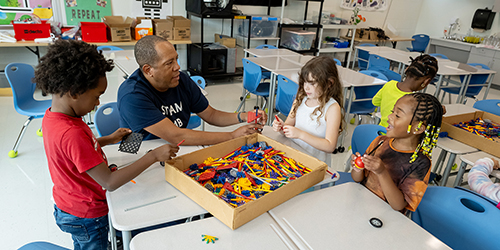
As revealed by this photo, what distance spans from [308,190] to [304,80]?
695 millimetres

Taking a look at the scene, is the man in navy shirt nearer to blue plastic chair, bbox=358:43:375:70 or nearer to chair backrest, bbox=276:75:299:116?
chair backrest, bbox=276:75:299:116

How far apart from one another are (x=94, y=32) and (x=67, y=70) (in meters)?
3.86

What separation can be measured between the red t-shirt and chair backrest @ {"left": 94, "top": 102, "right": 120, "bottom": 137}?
0.76 metres

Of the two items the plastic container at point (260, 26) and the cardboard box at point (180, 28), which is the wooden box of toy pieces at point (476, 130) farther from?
the cardboard box at point (180, 28)

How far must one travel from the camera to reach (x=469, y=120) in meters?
2.47

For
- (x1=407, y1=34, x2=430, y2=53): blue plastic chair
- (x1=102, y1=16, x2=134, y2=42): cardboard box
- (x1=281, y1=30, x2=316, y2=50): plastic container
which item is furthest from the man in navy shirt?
(x1=407, y1=34, x2=430, y2=53): blue plastic chair

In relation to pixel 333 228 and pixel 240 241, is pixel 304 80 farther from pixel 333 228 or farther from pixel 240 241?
pixel 240 241

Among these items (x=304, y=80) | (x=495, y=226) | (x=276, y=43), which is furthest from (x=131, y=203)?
(x=276, y=43)

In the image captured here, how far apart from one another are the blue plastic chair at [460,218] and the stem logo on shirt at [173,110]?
4.27 ft

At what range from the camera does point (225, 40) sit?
5344 mm

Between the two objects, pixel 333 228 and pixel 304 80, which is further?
pixel 304 80

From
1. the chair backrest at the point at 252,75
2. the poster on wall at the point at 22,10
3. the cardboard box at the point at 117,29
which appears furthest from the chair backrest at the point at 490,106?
the poster on wall at the point at 22,10

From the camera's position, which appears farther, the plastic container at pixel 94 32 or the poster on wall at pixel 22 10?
the plastic container at pixel 94 32

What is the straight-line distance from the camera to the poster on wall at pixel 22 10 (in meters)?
4.21
